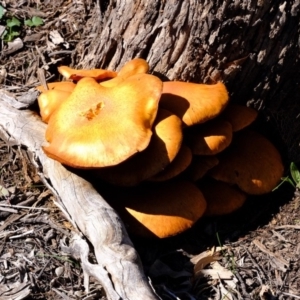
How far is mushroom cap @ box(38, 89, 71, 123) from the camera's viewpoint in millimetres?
4352

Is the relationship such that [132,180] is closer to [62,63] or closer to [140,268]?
[140,268]

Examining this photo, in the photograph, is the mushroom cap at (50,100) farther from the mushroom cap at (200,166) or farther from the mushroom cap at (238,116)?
the mushroom cap at (238,116)

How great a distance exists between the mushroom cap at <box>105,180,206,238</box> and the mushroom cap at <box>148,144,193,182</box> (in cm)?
20

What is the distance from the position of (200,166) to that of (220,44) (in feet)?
2.75

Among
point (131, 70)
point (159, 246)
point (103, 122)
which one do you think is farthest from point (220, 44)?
point (159, 246)

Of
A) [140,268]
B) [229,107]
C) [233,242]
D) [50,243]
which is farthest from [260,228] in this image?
[50,243]

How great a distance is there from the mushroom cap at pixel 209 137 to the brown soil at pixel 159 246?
2.03 feet

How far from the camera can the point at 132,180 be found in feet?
13.3

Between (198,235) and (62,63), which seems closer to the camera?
→ (198,235)

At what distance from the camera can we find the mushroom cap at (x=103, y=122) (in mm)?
3854

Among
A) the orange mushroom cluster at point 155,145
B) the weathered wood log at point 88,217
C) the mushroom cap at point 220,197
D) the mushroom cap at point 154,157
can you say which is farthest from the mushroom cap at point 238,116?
the weathered wood log at point 88,217

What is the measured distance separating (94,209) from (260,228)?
4.28 ft

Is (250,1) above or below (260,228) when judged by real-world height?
above

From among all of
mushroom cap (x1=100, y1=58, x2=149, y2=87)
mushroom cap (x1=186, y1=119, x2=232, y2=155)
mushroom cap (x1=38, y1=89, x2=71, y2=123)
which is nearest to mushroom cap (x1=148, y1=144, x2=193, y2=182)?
mushroom cap (x1=186, y1=119, x2=232, y2=155)
